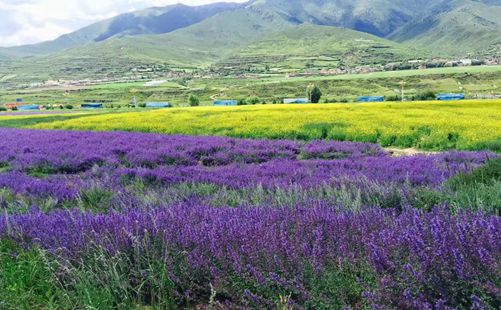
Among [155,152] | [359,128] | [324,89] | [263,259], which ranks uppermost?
[263,259]

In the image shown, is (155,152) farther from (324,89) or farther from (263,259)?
(324,89)

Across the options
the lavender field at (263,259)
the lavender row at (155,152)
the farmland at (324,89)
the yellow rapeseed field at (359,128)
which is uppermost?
the lavender field at (263,259)

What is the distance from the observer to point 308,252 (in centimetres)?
274

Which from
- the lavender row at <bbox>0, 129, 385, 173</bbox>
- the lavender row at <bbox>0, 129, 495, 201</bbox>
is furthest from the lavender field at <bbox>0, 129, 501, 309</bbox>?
the lavender row at <bbox>0, 129, 385, 173</bbox>

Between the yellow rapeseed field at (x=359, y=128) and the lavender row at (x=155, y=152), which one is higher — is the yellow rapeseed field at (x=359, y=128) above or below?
below

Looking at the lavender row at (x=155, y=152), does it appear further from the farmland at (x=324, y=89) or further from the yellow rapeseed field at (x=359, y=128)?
the farmland at (x=324, y=89)

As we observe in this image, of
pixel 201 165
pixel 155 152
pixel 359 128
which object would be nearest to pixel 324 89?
pixel 359 128

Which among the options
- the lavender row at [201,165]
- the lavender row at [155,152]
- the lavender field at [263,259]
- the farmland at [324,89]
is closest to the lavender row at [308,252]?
the lavender field at [263,259]

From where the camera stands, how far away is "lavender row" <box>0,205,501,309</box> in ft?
7.41

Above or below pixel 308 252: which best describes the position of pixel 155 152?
below

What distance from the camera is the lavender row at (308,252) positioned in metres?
2.26

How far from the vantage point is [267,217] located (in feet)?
12.0

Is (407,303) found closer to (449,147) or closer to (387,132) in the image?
(449,147)

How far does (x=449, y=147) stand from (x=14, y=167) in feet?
50.1
